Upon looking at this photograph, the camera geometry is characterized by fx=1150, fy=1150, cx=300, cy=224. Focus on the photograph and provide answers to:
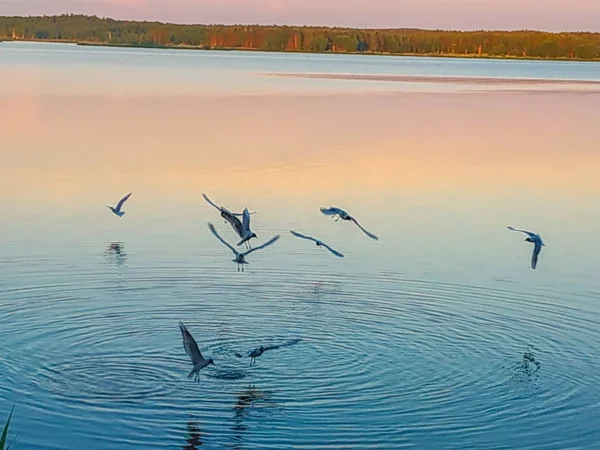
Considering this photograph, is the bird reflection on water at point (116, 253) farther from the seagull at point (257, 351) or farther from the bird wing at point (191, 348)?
the bird wing at point (191, 348)

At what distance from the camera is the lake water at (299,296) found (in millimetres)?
10531

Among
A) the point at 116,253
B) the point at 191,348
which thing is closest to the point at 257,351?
the point at 191,348

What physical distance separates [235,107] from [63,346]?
30.2 meters

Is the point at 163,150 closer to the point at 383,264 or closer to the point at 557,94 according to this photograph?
the point at 383,264

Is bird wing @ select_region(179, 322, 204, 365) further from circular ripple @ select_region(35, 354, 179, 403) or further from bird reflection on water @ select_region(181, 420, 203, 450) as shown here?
bird reflection on water @ select_region(181, 420, 203, 450)

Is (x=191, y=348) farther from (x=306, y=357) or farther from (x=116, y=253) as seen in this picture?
(x=116, y=253)

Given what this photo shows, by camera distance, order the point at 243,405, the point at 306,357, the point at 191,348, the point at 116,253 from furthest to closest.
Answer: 1. the point at 116,253
2. the point at 306,357
3. the point at 243,405
4. the point at 191,348

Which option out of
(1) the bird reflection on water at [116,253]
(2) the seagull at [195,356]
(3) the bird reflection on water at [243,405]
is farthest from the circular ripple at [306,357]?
(1) the bird reflection on water at [116,253]

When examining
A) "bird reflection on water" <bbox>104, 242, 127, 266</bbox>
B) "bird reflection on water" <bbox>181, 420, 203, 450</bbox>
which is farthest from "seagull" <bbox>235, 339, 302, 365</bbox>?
"bird reflection on water" <bbox>104, 242, 127, 266</bbox>

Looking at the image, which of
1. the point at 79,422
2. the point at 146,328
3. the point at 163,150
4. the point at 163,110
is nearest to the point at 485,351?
the point at 146,328

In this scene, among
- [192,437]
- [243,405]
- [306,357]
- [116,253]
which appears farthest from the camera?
[116,253]

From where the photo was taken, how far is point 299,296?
14844mm

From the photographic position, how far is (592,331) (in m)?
13.6

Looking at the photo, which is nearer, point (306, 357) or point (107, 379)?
point (107, 379)
